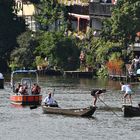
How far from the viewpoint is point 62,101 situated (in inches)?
3231

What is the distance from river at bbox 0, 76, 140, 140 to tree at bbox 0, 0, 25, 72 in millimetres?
44027

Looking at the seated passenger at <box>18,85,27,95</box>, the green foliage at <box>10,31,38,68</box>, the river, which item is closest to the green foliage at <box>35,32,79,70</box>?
the green foliage at <box>10,31,38,68</box>

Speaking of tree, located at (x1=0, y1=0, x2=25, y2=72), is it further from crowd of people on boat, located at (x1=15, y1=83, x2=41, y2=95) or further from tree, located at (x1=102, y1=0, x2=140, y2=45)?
crowd of people on boat, located at (x1=15, y1=83, x2=41, y2=95)

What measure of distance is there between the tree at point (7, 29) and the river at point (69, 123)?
144ft

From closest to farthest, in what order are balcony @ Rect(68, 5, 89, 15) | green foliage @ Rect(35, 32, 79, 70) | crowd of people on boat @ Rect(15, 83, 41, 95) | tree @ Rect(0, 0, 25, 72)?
1. crowd of people on boat @ Rect(15, 83, 41, 95)
2. green foliage @ Rect(35, 32, 79, 70)
3. balcony @ Rect(68, 5, 89, 15)
4. tree @ Rect(0, 0, 25, 72)

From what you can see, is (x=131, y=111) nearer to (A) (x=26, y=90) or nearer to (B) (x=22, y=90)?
(B) (x=22, y=90)

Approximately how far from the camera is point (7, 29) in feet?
439

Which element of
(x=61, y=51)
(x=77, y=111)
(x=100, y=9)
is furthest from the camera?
(x=100, y=9)

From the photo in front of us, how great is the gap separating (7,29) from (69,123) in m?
69.7

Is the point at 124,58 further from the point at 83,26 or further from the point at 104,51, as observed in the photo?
A: the point at 83,26

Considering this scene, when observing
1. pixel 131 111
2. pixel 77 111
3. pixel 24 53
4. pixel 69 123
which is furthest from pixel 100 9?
pixel 69 123

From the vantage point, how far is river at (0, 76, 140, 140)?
59031 mm

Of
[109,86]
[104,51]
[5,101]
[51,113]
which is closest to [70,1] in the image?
[104,51]

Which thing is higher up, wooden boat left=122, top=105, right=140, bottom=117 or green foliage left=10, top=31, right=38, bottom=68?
green foliage left=10, top=31, right=38, bottom=68
